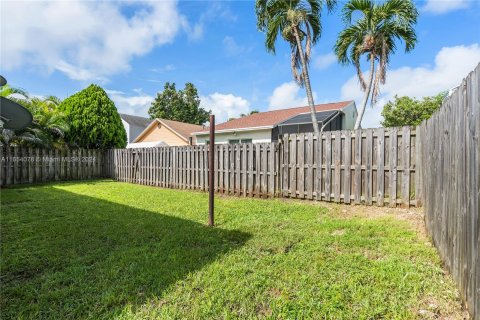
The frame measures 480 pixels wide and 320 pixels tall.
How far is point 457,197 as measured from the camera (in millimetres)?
2295

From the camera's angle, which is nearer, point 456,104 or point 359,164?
point 456,104

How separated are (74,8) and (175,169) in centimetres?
570

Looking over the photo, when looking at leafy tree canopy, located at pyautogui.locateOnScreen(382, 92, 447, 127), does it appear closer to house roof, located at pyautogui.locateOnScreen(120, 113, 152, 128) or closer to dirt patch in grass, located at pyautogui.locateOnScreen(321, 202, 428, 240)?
dirt patch in grass, located at pyautogui.locateOnScreen(321, 202, 428, 240)

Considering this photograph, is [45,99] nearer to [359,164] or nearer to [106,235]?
[106,235]

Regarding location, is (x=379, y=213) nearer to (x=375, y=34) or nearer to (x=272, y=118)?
(x=375, y=34)

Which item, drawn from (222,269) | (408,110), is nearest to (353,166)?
(222,269)

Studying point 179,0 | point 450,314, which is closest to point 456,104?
point 450,314

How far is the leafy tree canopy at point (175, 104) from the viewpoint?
36938 millimetres

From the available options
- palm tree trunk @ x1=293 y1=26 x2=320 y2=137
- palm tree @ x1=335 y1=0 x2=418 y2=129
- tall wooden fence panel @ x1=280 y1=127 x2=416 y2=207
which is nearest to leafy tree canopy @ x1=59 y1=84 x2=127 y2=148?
palm tree trunk @ x1=293 y1=26 x2=320 y2=137

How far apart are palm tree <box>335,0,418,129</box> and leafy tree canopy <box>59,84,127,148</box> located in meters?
12.0

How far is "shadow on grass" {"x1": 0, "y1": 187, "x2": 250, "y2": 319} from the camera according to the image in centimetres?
225

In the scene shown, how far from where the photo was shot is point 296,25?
32.4 feet

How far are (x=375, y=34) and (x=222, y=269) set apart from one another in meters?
10.5

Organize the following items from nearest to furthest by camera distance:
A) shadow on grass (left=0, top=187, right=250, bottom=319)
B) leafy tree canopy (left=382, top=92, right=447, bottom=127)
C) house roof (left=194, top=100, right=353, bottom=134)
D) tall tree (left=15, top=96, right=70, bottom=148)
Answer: shadow on grass (left=0, top=187, right=250, bottom=319) < tall tree (left=15, top=96, right=70, bottom=148) < house roof (left=194, top=100, right=353, bottom=134) < leafy tree canopy (left=382, top=92, right=447, bottom=127)
